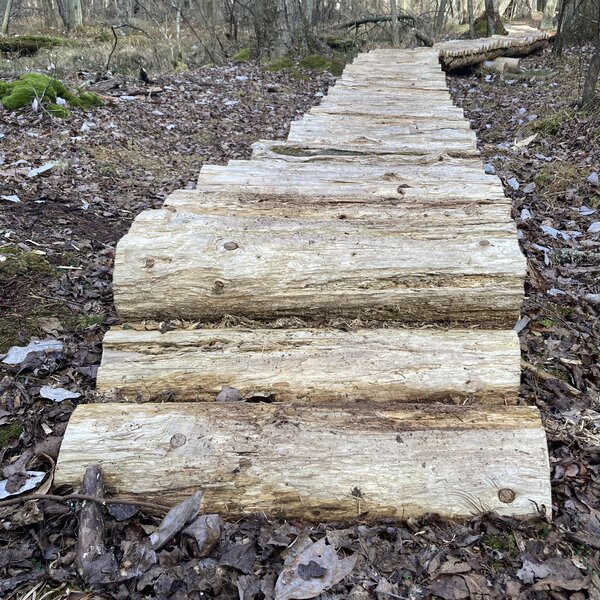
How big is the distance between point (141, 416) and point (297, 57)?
11679mm

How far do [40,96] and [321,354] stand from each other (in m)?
6.38

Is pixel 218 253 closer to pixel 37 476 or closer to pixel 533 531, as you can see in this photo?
pixel 37 476

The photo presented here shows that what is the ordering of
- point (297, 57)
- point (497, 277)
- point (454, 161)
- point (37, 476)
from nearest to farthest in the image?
1. point (37, 476)
2. point (497, 277)
3. point (454, 161)
4. point (297, 57)

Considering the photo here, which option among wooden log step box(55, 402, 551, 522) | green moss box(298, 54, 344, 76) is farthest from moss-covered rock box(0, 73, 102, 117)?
wooden log step box(55, 402, 551, 522)

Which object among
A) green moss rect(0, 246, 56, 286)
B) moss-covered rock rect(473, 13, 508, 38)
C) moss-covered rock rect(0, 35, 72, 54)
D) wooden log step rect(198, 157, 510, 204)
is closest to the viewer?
green moss rect(0, 246, 56, 286)

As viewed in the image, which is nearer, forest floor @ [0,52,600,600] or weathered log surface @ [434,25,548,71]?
forest floor @ [0,52,600,600]

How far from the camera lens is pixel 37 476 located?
205 centimetres

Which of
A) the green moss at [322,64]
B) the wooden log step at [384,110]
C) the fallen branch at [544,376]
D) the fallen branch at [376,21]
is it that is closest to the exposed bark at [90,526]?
the fallen branch at [544,376]

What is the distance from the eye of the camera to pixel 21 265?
3320 millimetres

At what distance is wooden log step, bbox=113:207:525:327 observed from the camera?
8.68 ft

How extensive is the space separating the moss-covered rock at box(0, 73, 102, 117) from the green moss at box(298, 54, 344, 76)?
5.69 meters

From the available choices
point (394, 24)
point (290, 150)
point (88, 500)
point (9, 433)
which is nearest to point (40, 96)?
point (290, 150)

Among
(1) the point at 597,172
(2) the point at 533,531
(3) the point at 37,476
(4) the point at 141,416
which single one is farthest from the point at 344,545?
(1) the point at 597,172

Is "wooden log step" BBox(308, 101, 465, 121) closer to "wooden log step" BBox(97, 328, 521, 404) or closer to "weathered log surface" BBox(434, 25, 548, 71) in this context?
"wooden log step" BBox(97, 328, 521, 404)
